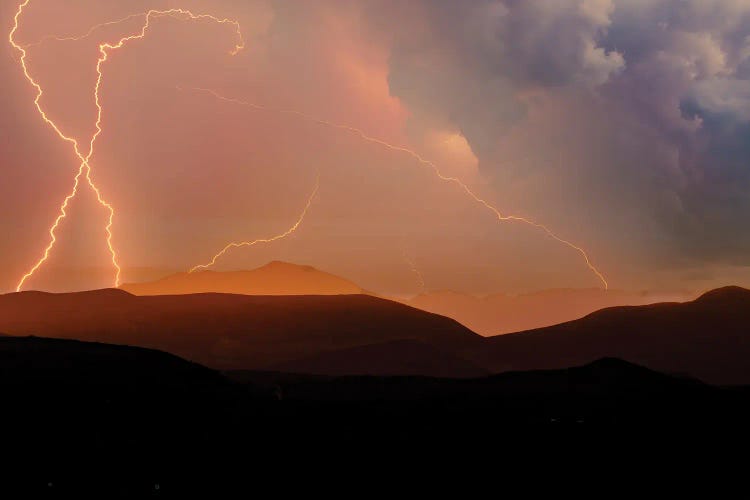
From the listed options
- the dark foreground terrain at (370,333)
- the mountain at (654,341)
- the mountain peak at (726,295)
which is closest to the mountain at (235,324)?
the dark foreground terrain at (370,333)


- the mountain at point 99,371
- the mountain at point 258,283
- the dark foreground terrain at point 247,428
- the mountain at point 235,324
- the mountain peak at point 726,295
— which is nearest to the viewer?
the dark foreground terrain at point 247,428

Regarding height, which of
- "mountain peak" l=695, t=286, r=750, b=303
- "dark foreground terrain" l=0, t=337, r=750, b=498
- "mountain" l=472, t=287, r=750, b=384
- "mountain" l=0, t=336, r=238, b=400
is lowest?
"dark foreground terrain" l=0, t=337, r=750, b=498

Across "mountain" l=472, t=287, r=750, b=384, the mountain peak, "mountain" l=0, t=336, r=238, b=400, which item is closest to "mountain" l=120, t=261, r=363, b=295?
"mountain" l=472, t=287, r=750, b=384

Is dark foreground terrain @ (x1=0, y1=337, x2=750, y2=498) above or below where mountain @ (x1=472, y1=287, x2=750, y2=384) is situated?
below

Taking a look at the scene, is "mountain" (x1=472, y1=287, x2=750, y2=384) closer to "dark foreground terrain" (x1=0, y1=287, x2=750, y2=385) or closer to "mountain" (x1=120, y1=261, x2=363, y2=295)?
"dark foreground terrain" (x1=0, y1=287, x2=750, y2=385)

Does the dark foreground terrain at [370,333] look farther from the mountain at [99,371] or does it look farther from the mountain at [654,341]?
the mountain at [99,371]

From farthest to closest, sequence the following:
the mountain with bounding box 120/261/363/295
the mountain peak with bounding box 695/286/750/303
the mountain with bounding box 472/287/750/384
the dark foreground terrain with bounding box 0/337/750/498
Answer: the mountain with bounding box 120/261/363/295, the mountain peak with bounding box 695/286/750/303, the mountain with bounding box 472/287/750/384, the dark foreground terrain with bounding box 0/337/750/498

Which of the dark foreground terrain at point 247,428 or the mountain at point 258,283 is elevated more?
the mountain at point 258,283
